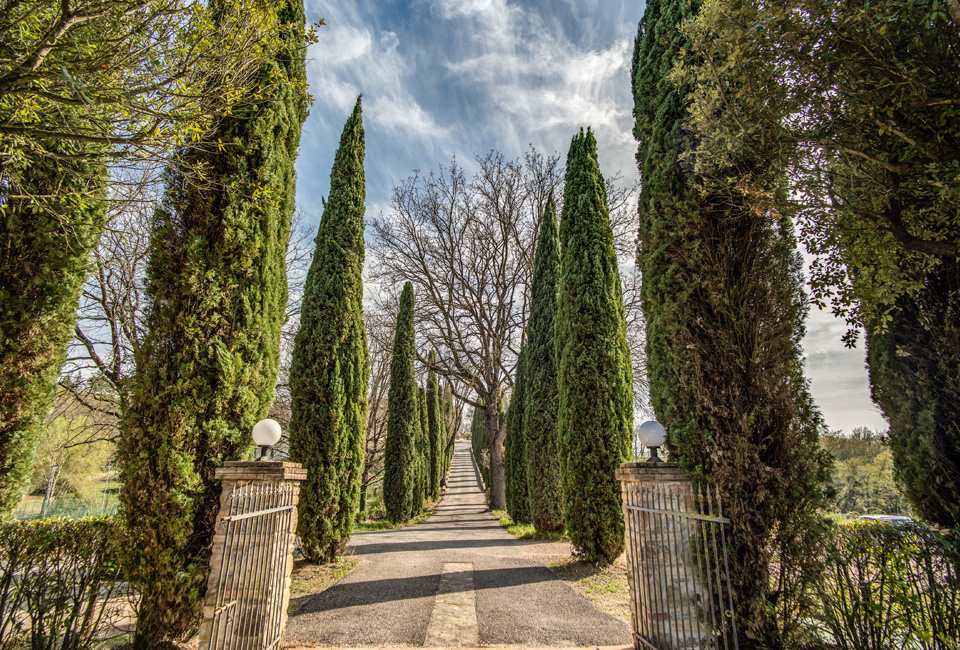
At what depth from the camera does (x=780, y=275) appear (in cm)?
353

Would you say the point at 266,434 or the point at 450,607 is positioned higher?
the point at 266,434

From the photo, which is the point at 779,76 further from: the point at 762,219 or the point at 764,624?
the point at 764,624

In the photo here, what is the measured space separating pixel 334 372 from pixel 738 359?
5967mm

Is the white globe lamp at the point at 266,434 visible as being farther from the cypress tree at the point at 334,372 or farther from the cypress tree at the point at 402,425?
the cypress tree at the point at 402,425

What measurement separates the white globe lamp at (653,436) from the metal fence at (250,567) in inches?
129

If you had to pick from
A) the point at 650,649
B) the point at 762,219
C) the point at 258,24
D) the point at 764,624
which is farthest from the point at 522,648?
the point at 258,24

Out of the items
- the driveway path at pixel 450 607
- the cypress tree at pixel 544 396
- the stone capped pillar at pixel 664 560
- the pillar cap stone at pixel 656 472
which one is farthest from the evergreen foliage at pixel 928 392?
the cypress tree at pixel 544 396

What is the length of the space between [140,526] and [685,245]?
526 centimetres

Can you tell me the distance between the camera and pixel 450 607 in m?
4.66

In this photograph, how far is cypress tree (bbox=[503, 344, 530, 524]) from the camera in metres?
11.8

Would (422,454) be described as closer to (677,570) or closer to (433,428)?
(433,428)

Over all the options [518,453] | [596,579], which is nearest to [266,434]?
[596,579]

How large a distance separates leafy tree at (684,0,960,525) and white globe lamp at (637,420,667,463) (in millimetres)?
2008

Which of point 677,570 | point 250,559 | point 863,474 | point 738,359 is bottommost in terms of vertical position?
point 863,474
